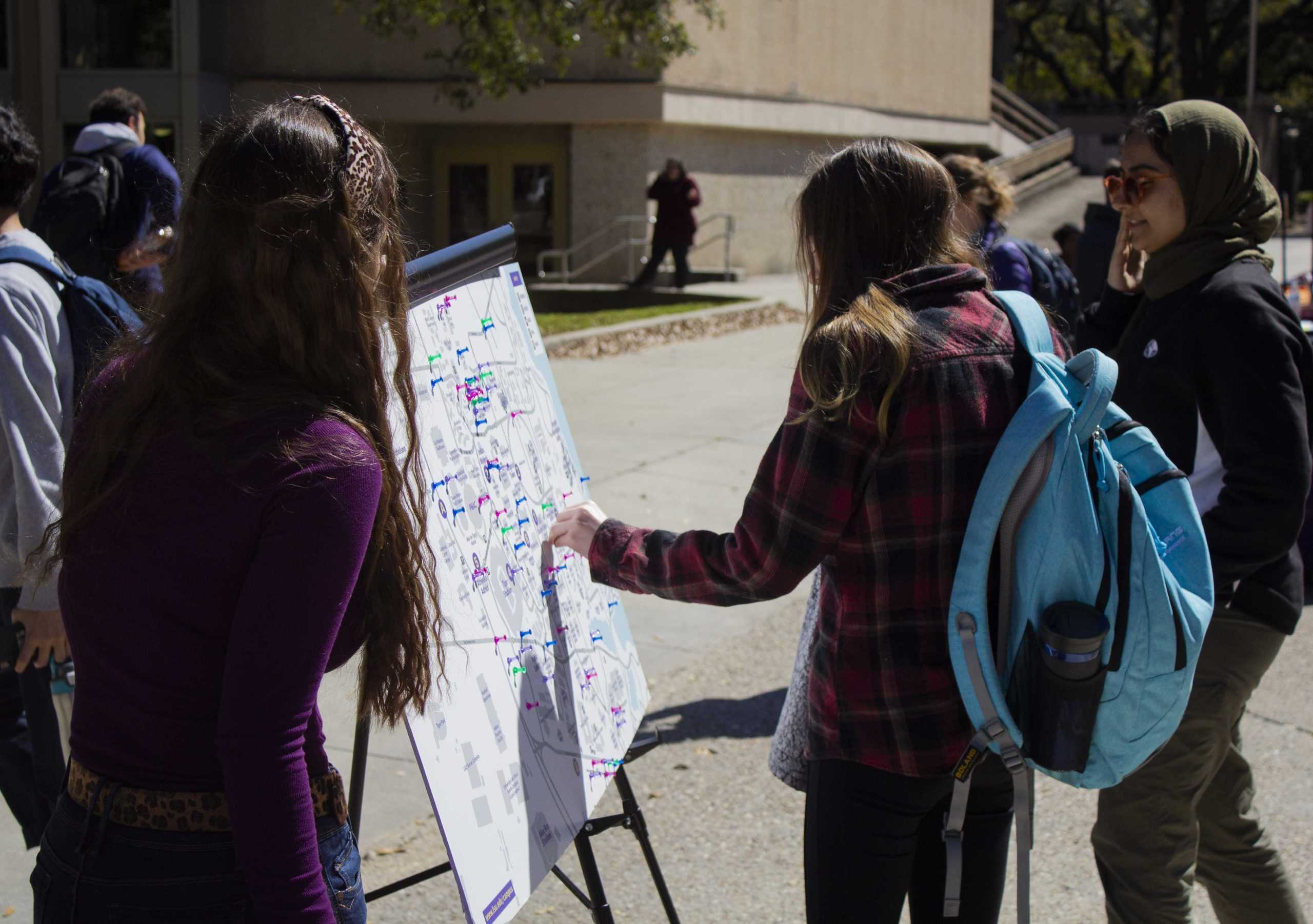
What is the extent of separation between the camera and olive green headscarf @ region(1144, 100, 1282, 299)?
282 centimetres

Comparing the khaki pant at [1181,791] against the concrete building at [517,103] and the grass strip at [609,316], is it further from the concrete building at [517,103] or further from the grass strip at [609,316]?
the concrete building at [517,103]

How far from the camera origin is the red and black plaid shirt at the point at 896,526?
2.19 meters

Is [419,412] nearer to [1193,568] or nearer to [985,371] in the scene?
[985,371]

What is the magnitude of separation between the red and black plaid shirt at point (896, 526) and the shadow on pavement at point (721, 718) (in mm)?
2668

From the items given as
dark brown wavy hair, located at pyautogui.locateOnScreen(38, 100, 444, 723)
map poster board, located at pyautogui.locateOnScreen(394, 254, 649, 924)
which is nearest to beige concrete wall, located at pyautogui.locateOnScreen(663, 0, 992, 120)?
map poster board, located at pyautogui.locateOnScreen(394, 254, 649, 924)

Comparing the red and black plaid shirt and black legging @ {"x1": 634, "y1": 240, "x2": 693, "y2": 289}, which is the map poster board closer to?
the red and black plaid shirt

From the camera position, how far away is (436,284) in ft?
8.01

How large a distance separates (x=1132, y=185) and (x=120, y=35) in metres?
23.4

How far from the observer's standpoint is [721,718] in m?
5.13

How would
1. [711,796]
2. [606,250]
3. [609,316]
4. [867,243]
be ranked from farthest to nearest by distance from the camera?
[606,250] < [609,316] < [711,796] < [867,243]

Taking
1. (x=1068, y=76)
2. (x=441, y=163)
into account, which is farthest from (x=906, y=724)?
(x=1068, y=76)

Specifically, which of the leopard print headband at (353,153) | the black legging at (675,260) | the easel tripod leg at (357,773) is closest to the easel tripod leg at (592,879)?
the easel tripod leg at (357,773)

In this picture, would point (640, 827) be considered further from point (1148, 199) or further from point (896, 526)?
point (1148, 199)

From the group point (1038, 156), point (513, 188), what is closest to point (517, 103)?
point (513, 188)
